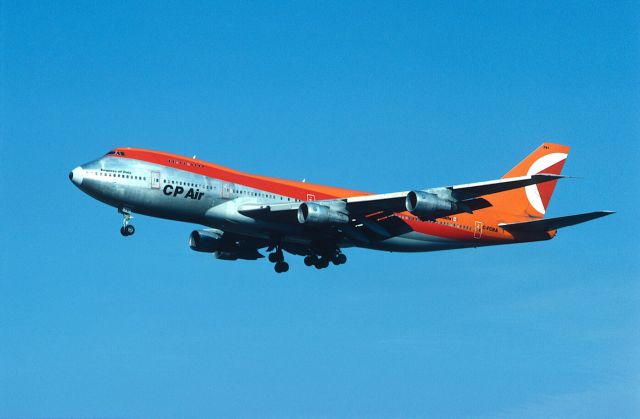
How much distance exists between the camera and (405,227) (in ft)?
189

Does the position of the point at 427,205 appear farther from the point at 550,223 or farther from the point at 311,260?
the point at 550,223

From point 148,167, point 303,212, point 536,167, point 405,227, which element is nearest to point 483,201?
point 405,227

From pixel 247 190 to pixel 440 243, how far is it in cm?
1337

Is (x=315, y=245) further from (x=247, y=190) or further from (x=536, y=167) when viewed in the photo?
(x=536, y=167)

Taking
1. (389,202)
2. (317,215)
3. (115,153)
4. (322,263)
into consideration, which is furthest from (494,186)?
(115,153)

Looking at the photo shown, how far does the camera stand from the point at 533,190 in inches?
2549

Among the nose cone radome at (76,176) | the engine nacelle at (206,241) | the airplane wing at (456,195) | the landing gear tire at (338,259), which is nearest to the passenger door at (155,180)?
the nose cone radome at (76,176)

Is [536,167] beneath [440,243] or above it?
above

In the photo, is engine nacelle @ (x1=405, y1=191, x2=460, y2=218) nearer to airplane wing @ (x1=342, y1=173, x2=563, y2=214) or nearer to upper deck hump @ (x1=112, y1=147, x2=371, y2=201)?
airplane wing @ (x1=342, y1=173, x2=563, y2=214)


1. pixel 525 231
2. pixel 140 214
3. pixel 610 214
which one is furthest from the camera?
pixel 525 231

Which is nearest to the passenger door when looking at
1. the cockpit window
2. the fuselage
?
the fuselage

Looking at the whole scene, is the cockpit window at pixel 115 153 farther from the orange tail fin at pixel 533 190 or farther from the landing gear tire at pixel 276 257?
the orange tail fin at pixel 533 190

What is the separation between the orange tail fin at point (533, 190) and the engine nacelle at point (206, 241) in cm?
1747

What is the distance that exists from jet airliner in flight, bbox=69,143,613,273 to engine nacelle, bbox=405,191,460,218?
0.05 metres
